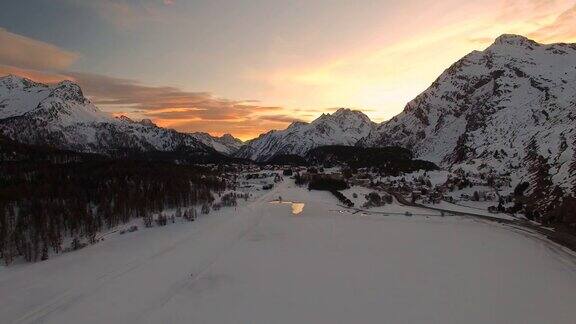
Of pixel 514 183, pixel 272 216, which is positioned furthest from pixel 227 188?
pixel 514 183

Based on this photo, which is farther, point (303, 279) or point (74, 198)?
point (74, 198)

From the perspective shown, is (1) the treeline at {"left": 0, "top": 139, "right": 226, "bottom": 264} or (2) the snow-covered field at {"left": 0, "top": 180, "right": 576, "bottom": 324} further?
(1) the treeline at {"left": 0, "top": 139, "right": 226, "bottom": 264}

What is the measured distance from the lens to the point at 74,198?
102062 millimetres

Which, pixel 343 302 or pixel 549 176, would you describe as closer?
pixel 343 302

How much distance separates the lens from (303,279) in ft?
168

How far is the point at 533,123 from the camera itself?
187 meters

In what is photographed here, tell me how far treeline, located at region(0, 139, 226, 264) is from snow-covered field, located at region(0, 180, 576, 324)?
8080mm

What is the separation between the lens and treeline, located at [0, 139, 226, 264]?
75.4 m

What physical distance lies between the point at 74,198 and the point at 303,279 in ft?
232

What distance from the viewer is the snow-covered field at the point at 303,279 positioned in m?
41.3

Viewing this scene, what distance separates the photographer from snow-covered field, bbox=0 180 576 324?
41312 mm

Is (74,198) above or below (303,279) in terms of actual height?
below

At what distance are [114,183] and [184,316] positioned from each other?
88243 millimetres

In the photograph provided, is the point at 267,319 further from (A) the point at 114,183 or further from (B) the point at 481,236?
(A) the point at 114,183
